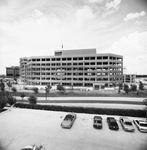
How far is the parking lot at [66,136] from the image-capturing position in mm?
12203

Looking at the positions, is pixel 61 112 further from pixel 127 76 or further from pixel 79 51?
pixel 127 76

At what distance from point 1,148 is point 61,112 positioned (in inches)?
521

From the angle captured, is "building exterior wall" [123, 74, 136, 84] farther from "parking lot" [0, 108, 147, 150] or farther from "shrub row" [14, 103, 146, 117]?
"parking lot" [0, 108, 147, 150]

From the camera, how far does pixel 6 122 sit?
18297 millimetres

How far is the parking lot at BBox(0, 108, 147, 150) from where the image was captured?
12203 mm

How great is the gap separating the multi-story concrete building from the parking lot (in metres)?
41.2

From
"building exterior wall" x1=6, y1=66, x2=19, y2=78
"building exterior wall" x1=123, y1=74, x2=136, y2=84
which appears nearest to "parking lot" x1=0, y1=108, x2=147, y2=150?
"building exterior wall" x1=123, y1=74, x2=136, y2=84

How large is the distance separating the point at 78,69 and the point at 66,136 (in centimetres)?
4855

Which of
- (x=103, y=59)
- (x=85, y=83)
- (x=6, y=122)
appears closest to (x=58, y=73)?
(x=85, y=83)

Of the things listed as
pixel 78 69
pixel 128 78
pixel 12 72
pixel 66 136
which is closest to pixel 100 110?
pixel 66 136

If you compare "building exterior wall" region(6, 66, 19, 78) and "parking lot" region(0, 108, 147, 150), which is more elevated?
"building exterior wall" region(6, 66, 19, 78)

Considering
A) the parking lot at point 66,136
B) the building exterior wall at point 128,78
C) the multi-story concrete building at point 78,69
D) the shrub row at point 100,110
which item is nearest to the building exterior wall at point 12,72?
the multi-story concrete building at point 78,69

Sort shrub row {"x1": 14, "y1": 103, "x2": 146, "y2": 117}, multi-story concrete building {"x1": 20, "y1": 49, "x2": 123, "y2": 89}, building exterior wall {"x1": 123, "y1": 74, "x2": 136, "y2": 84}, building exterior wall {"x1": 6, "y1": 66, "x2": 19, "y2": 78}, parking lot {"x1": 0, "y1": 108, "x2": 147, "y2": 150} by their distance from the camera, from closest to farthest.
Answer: parking lot {"x1": 0, "y1": 108, "x2": 147, "y2": 150} < shrub row {"x1": 14, "y1": 103, "x2": 146, "y2": 117} < multi-story concrete building {"x1": 20, "y1": 49, "x2": 123, "y2": 89} < building exterior wall {"x1": 123, "y1": 74, "x2": 136, "y2": 84} < building exterior wall {"x1": 6, "y1": 66, "x2": 19, "y2": 78}

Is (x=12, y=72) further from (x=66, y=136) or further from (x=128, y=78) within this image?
(x=66, y=136)
